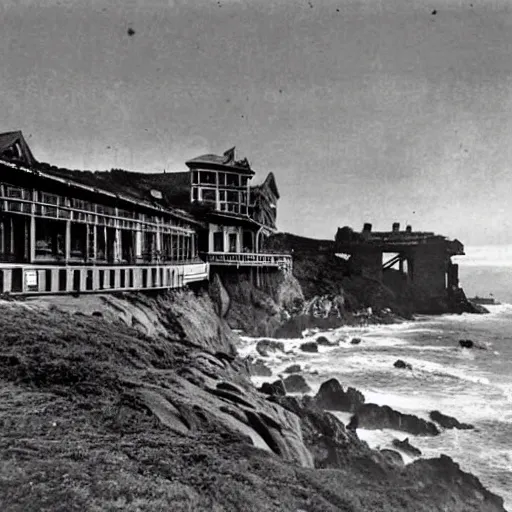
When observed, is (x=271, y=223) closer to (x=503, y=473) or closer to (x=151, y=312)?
(x=151, y=312)

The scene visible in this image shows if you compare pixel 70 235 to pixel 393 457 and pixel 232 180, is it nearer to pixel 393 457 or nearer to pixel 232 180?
pixel 393 457

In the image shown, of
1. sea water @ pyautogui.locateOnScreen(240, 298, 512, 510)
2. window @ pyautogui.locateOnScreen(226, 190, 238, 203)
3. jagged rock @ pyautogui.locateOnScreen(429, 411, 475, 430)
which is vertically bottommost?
sea water @ pyautogui.locateOnScreen(240, 298, 512, 510)

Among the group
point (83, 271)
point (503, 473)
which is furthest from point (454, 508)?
point (83, 271)

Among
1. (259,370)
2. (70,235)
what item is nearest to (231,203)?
(259,370)

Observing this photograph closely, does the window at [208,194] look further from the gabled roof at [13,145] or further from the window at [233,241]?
the gabled roof at [13,145]

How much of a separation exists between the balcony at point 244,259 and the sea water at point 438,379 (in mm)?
7983

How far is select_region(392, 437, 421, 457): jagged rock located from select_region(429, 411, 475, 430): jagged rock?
3.03 m

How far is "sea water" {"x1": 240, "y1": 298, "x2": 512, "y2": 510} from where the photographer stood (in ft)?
57.9

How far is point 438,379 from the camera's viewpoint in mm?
28500

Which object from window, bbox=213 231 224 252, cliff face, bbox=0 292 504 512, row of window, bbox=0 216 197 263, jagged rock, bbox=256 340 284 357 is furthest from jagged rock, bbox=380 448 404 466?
window, bbox=213 231 224 252

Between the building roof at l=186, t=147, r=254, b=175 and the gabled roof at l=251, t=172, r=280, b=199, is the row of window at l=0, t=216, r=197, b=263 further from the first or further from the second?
the gabled roof at l=251, t=172, r=280, b=199

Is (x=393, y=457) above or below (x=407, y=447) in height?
above

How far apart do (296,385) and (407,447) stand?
878cm

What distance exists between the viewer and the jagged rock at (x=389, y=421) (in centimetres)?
1959
